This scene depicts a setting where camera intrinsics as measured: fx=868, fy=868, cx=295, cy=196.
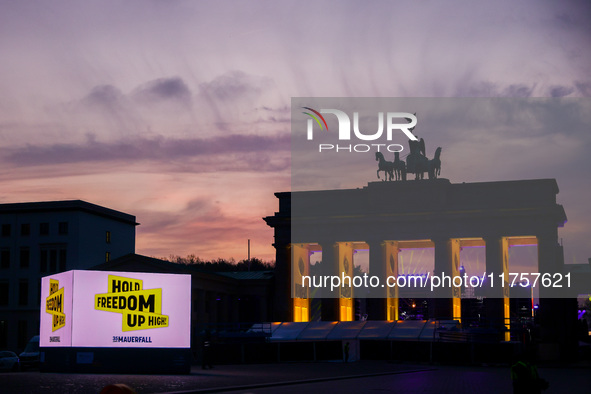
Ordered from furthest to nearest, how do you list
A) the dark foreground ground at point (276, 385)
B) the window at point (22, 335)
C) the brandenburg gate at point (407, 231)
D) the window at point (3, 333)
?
the window at point (3, 333) < the window at point (22, 335) < the brandenburg gate at point (407, 231) < the dark foreground ground at point (276, 385)

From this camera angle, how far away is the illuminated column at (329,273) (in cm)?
8538

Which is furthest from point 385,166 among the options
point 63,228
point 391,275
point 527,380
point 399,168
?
point 527,380

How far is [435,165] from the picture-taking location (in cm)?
8200

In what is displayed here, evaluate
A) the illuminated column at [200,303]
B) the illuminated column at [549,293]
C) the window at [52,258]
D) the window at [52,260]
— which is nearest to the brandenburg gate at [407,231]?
the illuminated column at [549,293]

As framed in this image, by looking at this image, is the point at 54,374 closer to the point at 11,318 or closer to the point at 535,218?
the point at 535,218

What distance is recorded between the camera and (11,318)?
10269 centimetres

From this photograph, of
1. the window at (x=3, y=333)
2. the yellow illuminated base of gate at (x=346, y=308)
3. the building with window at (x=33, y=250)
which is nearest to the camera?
the yellow illuminated base of gate at (x=346, y=308)

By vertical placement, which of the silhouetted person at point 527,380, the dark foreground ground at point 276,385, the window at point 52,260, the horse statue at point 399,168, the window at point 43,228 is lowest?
the dark foreground ground at point 276,385

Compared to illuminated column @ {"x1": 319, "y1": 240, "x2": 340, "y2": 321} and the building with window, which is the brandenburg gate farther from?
the building with window

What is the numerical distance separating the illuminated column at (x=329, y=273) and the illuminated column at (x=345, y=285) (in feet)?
1.50

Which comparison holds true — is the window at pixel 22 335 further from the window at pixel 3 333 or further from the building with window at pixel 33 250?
the window at pixel 3 333

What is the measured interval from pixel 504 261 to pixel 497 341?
848 inches

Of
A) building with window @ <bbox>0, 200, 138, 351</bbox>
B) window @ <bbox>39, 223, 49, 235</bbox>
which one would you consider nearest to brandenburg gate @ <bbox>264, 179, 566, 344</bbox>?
building with window @ <bbox>0, 200, 138, 351</bbox>

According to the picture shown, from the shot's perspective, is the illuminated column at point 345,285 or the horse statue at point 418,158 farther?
the illuminated column at point 345,285
